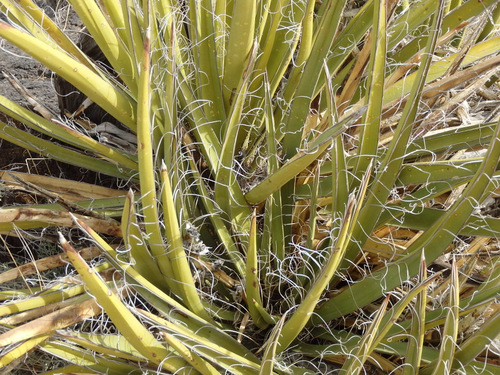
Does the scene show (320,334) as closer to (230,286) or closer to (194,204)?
(230,286)

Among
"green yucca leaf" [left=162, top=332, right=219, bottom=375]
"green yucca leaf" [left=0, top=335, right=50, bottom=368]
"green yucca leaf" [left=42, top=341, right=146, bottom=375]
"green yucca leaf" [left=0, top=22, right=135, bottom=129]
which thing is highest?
"green yucca leaf" [left=0, top=22, right=135, bottom=129]

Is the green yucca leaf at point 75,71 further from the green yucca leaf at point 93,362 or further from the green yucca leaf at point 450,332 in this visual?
the green yucca leaf at point 450,332

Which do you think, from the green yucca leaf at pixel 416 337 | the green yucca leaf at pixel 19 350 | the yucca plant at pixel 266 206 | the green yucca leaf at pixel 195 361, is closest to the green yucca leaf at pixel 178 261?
the yucca plant at pixel 266 206

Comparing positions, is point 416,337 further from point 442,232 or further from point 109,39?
point 109,39

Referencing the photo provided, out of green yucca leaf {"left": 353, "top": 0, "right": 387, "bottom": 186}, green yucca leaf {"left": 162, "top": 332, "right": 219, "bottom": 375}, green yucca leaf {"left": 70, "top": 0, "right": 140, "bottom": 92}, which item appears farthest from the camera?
green yucca leaf {"left": 70, "top": 0, "right": 140, "bottom": 92}

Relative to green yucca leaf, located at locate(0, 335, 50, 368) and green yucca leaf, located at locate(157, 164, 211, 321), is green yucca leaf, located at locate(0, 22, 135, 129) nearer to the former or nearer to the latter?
green yucca leaf, located at locate(157, 164, 211, 321)

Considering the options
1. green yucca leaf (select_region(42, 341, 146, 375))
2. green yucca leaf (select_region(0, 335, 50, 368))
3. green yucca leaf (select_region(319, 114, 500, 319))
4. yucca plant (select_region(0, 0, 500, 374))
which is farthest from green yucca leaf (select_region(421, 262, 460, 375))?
green yucca leaf (select_region(0, 335, 50, 368))

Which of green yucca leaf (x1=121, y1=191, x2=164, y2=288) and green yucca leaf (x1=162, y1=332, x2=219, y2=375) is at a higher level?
green yucca leaf (x1=121, y1=191, x2=164, y2=288)

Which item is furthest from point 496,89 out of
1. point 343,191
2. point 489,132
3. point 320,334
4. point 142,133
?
point 142,133

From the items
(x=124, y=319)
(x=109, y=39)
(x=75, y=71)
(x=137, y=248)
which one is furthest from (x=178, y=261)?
(x=109, y=39)
